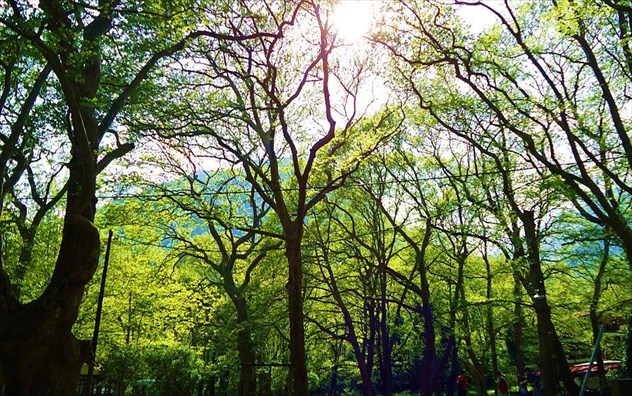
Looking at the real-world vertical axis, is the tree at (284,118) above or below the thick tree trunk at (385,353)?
above

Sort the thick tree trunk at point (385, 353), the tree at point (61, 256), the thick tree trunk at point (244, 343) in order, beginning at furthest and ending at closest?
the thick tree trunk at point (385, 353) → the thick tree trunk at point (244, 343) → the tree at point (61, 256)

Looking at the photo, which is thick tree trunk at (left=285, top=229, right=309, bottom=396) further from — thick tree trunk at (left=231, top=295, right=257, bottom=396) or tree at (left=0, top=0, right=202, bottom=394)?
tree at (left=0, top=0, right=202, bottom=394)

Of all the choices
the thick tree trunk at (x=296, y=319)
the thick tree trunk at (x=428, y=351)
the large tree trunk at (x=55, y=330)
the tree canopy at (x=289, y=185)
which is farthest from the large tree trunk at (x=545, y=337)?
the large tree trunk at (x=55, y=330)

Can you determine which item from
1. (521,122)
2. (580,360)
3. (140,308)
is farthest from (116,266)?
(580,360)

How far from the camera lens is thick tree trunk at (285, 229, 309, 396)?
37.7 ft

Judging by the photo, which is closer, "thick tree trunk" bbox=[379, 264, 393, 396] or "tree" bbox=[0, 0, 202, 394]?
"tree" bbox=[0, 0, 202, 394]

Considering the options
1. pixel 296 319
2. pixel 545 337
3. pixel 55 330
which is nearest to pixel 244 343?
pixel 296 319

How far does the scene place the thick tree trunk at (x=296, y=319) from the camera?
1149cm

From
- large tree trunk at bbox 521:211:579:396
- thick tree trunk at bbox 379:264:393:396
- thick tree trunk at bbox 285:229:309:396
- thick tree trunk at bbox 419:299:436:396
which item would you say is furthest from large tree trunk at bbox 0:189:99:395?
thick tree trunk at bbox 379:264:393:396

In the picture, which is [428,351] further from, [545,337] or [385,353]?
[545,337]

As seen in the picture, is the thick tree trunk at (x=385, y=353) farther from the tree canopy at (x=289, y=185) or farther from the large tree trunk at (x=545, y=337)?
the large tree trunk at (x=545, y=337)

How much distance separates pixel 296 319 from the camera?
40.5 ft

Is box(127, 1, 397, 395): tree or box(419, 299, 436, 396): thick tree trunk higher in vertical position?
box(127, 1, 397, 395): tree

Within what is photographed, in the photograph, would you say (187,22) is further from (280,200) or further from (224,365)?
(224,365)
